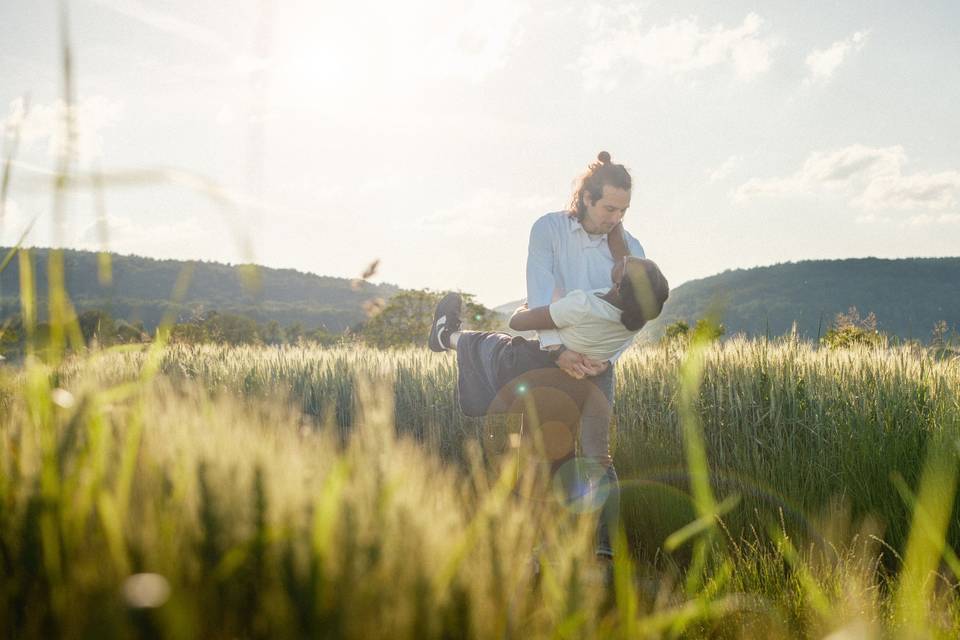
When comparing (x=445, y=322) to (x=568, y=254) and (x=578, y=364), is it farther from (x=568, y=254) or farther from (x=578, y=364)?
(x=578, y=364)

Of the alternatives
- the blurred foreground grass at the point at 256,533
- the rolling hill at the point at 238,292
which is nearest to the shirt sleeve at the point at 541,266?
the blurred foreground grass at the point at 256,533

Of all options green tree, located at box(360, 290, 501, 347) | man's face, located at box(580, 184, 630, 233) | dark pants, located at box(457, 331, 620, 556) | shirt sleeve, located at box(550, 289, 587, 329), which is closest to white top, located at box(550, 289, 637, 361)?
shirt sleeve, located at box(550, 289, 587, 329)

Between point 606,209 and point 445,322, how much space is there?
1.55 metres

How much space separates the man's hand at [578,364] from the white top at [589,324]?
48 millimetres

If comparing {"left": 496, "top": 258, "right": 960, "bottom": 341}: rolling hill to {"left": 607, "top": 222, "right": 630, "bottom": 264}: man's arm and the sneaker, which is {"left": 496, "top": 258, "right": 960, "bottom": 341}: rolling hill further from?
{"left": 607, "top": 222, "right": 630, "bottom": 264}: man's arm

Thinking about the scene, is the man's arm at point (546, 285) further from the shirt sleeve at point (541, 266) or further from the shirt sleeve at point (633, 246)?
the shirt sleeve at point (633, 246)

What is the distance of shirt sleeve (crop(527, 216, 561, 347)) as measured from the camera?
349 centimetres

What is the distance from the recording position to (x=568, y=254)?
368 centimetres

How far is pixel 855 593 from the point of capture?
2299 millimetres

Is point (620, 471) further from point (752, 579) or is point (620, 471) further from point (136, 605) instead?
point (136, 605)

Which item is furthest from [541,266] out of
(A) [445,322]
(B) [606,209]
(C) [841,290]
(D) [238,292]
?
(C) [841,290]

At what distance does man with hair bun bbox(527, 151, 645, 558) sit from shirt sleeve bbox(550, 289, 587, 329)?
226 millimetres

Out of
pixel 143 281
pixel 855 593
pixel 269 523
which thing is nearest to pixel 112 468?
pixel 269 523

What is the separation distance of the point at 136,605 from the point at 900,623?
8.05 ft
